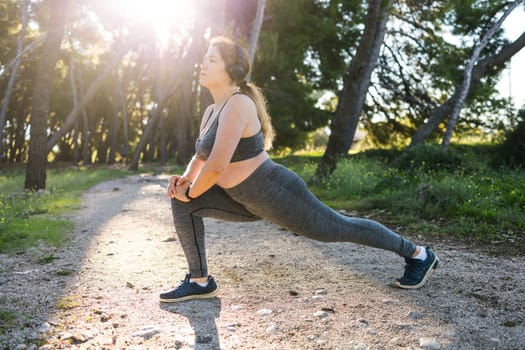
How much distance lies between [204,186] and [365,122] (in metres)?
17.3

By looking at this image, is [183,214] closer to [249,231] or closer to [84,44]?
[249,231]

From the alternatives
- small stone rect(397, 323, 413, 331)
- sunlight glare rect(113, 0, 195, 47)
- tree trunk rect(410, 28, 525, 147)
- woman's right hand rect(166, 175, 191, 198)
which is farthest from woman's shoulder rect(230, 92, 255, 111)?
sunlight glare rect(113, 0, 195, 47)

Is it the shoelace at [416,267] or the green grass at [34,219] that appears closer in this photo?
the shoelace at [416,267]

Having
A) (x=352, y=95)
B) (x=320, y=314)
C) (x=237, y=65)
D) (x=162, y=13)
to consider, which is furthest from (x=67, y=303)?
(x=162, y=13)

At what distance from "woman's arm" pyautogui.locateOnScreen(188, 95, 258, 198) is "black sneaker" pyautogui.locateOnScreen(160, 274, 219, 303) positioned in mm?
895

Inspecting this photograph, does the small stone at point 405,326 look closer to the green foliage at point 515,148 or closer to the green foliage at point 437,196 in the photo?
the green foliage at point 437,196

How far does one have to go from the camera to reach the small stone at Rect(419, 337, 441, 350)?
2.73 metres

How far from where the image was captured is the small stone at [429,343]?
2.73 metres

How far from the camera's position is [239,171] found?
3258mm

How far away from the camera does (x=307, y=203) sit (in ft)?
10.8

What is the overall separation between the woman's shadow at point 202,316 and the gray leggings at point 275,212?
31cm

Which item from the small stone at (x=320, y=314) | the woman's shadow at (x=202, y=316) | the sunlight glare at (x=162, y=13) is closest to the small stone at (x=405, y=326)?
the small stone at (x=320, y=314)

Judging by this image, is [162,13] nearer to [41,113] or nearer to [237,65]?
[41,113]

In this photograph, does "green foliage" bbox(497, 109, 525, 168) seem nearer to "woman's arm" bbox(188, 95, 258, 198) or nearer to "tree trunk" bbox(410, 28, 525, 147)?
"tree trunk" bbox(410, 28, 525, 147)
